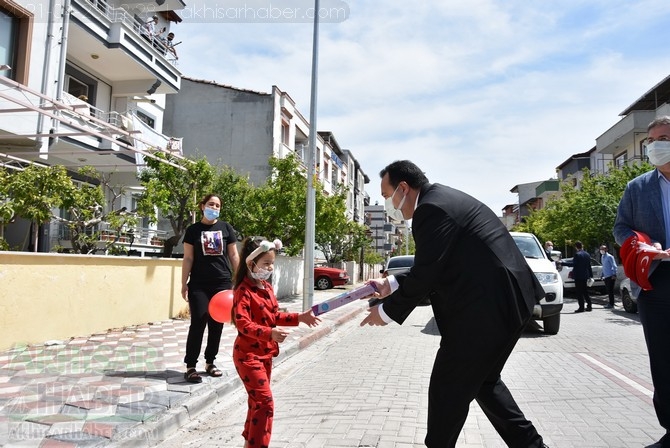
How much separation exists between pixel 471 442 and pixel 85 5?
14.6 meters

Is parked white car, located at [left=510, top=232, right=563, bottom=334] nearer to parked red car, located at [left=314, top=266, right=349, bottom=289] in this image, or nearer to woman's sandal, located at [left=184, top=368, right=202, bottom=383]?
woman's sandal, located at [left=184, top=368, right=202, bottom=383]

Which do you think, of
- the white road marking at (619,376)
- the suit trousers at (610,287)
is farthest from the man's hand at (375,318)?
the suit trousers at (610,287)

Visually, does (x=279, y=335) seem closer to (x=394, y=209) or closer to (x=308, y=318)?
(x=308, y=318)

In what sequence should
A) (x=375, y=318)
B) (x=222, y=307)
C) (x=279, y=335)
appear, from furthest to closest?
(x=222, y=307) → (x=279, y=335) → (x=375, y=318)

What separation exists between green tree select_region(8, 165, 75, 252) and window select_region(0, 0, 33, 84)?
3698 millimetres

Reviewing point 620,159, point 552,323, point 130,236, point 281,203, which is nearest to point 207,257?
point 552,323

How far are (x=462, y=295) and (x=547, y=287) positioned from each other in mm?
8025

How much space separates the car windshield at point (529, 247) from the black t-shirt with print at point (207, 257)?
6.95m

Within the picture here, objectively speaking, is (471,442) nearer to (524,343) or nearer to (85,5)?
(524,343)

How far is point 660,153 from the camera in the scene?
12.0ft

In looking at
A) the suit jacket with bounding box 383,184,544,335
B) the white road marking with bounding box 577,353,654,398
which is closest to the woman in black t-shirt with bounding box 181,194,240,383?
the suit jacket with bounding box 383,184,544,335

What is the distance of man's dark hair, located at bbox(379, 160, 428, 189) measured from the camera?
122 inches

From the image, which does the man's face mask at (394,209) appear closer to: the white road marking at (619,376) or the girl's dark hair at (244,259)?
the girl's dark hair at (244,259)

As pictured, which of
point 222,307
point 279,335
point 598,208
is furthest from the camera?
point 598,208
